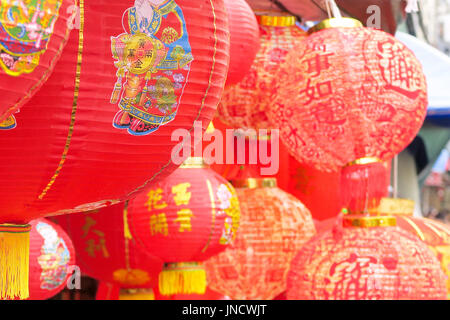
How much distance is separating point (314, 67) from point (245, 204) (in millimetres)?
584

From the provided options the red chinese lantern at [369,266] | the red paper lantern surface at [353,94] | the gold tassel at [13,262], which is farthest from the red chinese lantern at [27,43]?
the red chinese lantern at [369,266]

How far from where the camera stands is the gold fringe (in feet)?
3.70

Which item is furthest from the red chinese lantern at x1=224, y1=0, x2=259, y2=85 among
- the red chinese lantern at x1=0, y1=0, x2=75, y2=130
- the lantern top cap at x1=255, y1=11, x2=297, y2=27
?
the red chinese lantern at x1=0, y1=0, x2=75, y2=130

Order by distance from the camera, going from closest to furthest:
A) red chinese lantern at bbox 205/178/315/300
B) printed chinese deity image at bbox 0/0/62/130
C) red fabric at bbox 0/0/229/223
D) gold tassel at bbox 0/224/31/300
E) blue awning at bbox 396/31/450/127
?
printed chinese deity image at bbox 0/0/62/130 → red fabric at bbox 0/0/229/223 → gold tassel at bbox 0/224/31/300 → red chinese lantern at bbox 205/178/315/300 → blue awning at bbox 396/31/450/127

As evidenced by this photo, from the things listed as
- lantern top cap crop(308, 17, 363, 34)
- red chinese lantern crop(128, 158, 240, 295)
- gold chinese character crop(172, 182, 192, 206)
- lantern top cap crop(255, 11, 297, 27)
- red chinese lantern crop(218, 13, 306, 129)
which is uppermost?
lantern top cap crop(255, 11, 297, 27)

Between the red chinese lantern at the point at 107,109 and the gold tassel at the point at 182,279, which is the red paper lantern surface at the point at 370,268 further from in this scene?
the red chinese lantern at the point at 107,109

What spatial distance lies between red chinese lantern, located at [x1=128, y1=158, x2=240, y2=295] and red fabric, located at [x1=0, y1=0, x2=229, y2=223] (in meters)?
0.67

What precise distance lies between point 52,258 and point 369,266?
917 millimetres

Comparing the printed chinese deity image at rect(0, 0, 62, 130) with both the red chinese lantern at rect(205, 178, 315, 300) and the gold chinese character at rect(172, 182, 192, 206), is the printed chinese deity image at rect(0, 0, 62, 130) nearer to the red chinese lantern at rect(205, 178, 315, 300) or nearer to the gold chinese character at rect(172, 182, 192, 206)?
the gold chinese character at rect(172, 182, 192, 206)

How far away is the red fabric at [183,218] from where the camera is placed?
186 cm

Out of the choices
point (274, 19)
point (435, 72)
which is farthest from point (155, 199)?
point (435, 72)

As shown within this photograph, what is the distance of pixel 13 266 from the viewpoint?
1.14 m

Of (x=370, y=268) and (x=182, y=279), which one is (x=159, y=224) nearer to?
(x=182, y=279)
